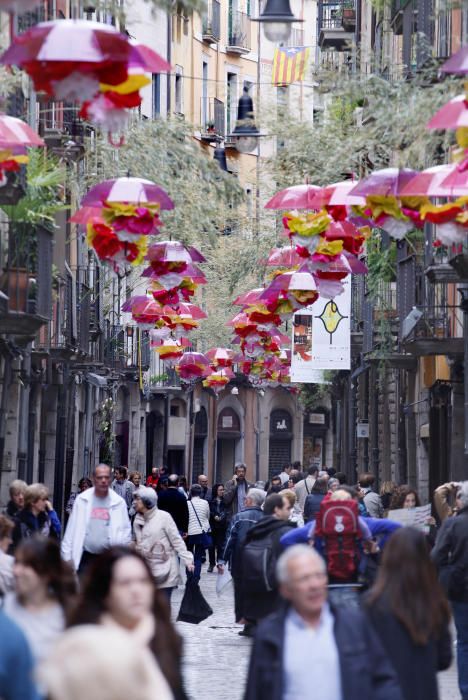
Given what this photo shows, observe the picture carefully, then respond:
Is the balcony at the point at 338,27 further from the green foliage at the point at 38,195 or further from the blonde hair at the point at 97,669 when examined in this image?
the blonde hair at the point at 97,669

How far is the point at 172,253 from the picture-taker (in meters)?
21.9

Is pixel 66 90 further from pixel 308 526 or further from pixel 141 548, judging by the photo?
pixel 141 548

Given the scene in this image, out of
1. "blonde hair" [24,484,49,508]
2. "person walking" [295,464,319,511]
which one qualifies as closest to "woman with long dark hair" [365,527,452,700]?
"blonde hair" [24,484,49,508]

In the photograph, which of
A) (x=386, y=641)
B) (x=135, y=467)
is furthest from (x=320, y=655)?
(x=135, y=467)

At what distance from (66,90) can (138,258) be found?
6.21 metres

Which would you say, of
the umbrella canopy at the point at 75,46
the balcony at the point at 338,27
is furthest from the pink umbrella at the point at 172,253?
the balcony at the point at 338,27

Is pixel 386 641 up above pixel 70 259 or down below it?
below

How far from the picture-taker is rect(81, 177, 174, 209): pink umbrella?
17094 mm

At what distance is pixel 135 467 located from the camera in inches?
2245

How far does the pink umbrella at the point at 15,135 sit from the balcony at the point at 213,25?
4832 cm

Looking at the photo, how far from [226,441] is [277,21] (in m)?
57.3

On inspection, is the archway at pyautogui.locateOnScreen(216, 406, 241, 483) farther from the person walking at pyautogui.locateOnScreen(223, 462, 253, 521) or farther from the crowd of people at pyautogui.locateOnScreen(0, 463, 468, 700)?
the crowd of people at pyautogui.locateOnScreen(0, 463, 468, 700)

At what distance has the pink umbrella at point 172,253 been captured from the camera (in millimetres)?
21875

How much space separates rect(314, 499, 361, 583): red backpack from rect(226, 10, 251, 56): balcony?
54.9m
